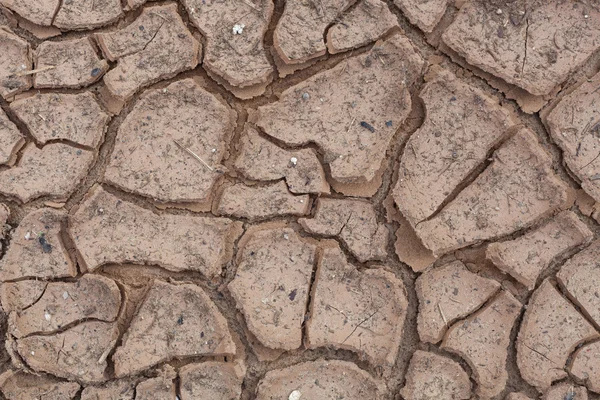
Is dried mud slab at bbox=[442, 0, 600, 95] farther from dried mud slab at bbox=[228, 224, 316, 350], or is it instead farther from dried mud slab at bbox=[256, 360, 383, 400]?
dried mud slab at bbox=[256, 360, 383, 400]

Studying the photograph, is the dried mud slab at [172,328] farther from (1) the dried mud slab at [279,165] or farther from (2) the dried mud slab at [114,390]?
(1) the dried mud slab at [279,165]

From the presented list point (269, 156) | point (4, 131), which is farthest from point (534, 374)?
point (4, 131)

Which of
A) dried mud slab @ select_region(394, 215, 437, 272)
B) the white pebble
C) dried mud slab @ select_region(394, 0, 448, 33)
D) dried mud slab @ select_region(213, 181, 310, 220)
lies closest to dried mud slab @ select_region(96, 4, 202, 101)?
dried mud slab @ select_region(213, 181, 310, 220)

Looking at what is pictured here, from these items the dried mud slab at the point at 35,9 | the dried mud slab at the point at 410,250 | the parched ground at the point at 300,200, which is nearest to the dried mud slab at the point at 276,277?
the parched ground at the point at 300,200

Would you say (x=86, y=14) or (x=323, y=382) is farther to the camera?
(x=86, y=14)

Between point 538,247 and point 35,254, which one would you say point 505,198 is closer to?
point 538,247

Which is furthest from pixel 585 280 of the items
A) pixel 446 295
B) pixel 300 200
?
pixel 300 200
